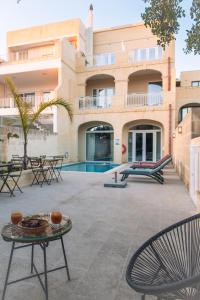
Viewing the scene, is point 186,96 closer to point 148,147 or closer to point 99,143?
point 148,147

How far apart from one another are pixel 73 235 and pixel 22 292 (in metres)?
1.48

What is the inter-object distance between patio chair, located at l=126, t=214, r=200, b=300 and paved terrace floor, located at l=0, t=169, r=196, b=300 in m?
0.56

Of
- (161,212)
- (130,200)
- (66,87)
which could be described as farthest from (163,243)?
(66,87)

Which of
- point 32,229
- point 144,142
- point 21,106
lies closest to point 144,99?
point 144,142

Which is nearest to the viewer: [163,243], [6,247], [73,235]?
[163,243]

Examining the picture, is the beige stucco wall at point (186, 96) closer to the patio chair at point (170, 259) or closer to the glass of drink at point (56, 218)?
the patio chair at point (170, 259)

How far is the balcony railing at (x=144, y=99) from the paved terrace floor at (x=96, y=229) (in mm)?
9523

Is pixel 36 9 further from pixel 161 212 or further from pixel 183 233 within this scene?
pixel 161 212

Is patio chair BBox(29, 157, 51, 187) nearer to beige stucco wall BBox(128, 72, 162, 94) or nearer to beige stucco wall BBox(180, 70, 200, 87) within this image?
beige stucco wall BBox(128, 72, 162, 94)

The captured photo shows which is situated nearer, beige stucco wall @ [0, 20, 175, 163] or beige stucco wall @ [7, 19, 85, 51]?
beige stucco wall @ [0, 20, 175, 163]

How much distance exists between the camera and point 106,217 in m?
4.60

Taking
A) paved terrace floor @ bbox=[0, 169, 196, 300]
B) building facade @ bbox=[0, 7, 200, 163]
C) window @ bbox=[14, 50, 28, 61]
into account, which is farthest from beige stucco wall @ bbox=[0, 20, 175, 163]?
paved terrace floor @ bbox=[0, 169, 196, 300]

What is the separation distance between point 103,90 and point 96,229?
16944 millimetres

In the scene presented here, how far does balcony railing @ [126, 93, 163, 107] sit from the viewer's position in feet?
53.1
